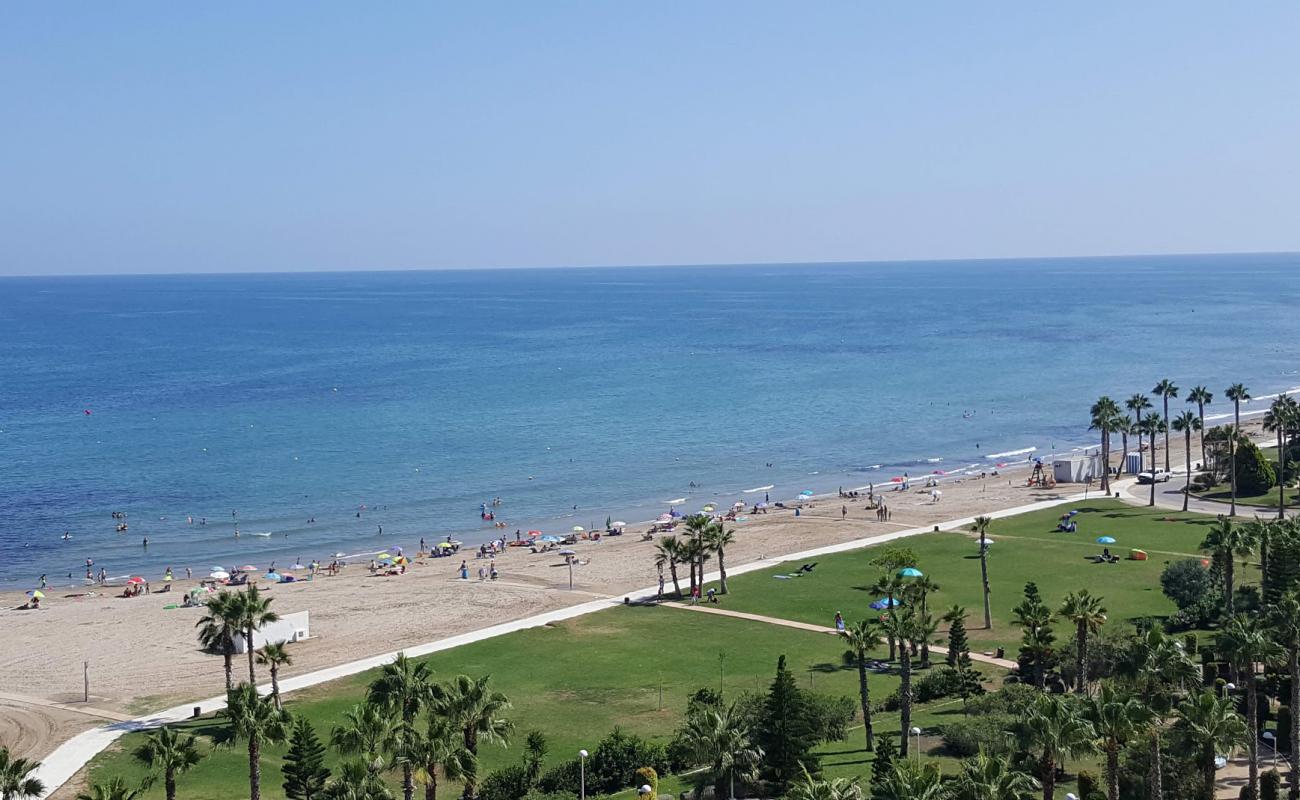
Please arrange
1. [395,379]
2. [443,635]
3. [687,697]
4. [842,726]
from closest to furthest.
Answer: [842,726]
[687,697]
[443,635]
[395,379]

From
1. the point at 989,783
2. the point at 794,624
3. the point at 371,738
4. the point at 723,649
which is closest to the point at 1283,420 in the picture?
the point at 794,624

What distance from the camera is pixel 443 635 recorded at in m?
59.5

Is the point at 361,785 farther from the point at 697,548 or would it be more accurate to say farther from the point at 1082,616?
the point at 697,548

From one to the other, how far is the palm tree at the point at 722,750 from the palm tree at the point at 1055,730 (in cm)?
793

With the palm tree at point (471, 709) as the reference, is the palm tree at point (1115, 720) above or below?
above

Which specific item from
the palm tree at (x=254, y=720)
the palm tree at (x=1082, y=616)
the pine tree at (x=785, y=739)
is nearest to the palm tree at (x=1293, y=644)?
the palm tree at (x=1082, y=616)

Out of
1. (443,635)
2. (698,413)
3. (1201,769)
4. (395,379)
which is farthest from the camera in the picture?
(395,379)

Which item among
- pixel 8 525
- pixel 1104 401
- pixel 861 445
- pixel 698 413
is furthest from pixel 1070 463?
pixel 8 525

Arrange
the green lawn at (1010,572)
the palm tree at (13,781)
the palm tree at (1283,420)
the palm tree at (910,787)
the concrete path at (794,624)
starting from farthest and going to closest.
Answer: the palm tree at (1283,420), the green lawn at (1010,572), the concrete path at (794,624), the palm tree at (13,781), the palm tree at (910,787)

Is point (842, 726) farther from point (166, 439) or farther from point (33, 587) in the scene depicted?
point (166, 439)

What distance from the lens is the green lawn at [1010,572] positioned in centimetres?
5888

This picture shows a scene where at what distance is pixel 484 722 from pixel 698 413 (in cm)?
10694

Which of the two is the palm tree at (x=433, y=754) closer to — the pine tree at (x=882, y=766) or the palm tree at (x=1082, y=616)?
the pine tree at (x=882, y=766)

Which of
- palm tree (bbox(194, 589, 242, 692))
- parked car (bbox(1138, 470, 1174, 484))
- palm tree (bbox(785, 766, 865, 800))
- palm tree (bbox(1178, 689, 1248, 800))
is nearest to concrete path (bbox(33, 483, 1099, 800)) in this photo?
palm tree (bbox(194, 589, 242, 692))
